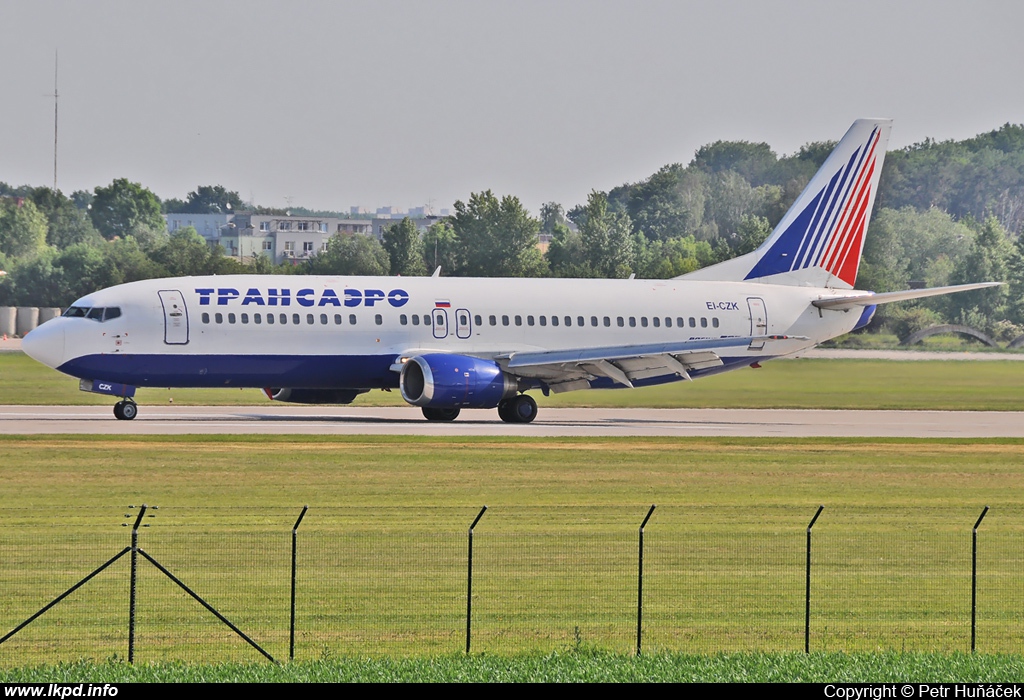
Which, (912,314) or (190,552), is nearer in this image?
(190,552)

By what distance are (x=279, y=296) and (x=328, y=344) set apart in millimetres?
2129

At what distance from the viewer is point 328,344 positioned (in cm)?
4841

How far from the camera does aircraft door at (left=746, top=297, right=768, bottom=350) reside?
5606 cm

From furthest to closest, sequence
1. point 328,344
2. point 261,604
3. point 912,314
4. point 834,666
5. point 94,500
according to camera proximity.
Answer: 1. point 912,314
2. point 328,344
3. point 94,500
4. point 261,604
5. point 834,666

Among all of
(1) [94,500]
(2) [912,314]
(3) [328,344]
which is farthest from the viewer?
(2) [912,314]

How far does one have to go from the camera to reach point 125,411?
48031mm

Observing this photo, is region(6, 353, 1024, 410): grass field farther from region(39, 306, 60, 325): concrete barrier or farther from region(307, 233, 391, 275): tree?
region(39, 306, 60, 325): concrete barrier

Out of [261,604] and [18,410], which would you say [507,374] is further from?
[261,604]

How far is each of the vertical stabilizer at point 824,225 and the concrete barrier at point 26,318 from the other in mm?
62875

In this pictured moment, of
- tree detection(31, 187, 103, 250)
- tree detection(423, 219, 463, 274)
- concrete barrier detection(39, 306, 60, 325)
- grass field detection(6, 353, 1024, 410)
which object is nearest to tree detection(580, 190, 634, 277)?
tree detection(423, 219, 463, 274)

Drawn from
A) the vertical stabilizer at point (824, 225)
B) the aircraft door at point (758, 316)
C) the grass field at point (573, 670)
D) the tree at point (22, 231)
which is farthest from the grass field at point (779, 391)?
the tree at point (22, 231)

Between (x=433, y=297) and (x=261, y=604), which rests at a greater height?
(x=433, y=297)

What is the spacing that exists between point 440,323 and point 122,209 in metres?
143
